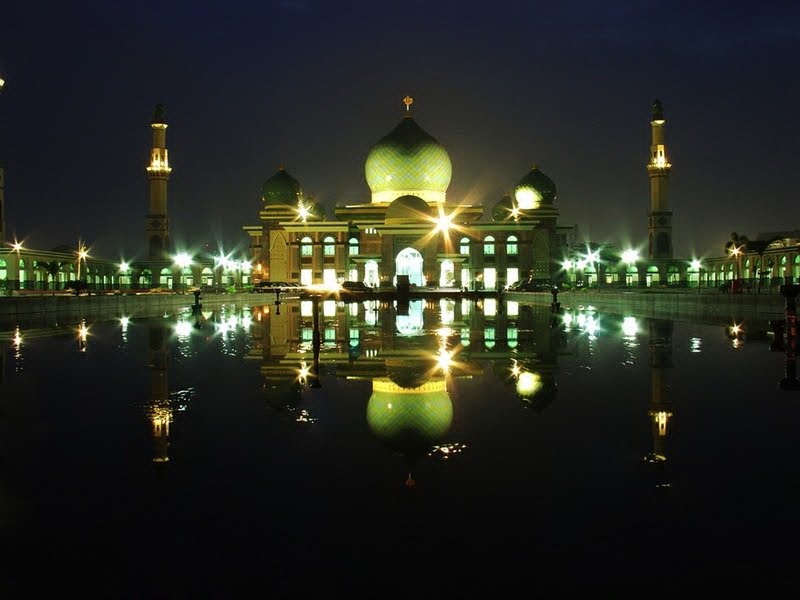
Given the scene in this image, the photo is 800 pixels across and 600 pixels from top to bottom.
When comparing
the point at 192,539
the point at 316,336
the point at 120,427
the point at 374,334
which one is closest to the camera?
the point at 192,539

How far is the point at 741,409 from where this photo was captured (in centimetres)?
639

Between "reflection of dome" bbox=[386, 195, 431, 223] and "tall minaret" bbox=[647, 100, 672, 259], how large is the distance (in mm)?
22801

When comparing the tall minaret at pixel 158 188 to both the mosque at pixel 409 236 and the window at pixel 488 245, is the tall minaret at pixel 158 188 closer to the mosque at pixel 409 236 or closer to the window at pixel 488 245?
the mosque at pixel 409 236

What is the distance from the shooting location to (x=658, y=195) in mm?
68688

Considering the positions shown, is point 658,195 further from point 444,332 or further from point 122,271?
point 444,332

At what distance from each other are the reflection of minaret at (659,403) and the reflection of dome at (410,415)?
133cm

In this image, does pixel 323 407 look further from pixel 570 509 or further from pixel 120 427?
pixel 570 509

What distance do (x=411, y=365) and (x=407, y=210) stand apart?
1872 inches

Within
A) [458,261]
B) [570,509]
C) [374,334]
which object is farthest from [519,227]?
[570,509]

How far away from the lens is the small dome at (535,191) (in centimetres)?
6712

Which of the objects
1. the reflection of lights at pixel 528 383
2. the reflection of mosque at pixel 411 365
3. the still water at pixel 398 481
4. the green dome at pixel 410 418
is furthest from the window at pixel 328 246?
the green dome at pixel 410 418

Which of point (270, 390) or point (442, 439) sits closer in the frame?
point (442, 439)

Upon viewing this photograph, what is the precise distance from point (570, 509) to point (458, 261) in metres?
55.1

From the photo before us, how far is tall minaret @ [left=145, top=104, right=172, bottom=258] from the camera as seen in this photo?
Result: 223 feet
